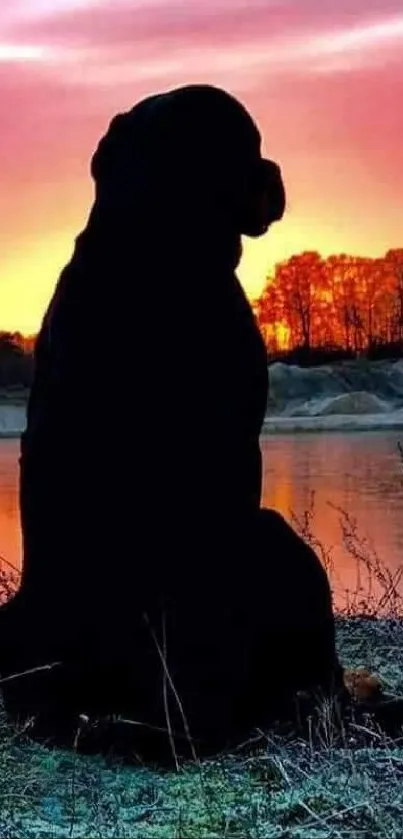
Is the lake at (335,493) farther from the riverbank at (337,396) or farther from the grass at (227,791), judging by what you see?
→ the riverbank at (337,396)

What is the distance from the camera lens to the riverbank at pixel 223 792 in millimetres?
3646

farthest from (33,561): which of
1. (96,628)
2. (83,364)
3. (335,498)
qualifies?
(335,498)

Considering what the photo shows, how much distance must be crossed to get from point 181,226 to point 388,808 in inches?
71.1

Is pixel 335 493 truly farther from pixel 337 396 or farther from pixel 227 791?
pixel 337 396

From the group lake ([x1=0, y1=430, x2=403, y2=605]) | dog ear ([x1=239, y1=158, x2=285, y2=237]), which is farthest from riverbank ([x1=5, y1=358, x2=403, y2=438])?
dog ear ([x1=239, y1=158, x2=285, y2=237])

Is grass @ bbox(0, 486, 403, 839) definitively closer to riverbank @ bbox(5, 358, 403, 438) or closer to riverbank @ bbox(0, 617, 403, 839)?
riverbank @ bbox(0, 617, 403, 839)

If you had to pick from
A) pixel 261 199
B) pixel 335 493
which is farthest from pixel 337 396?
pixel 261 199

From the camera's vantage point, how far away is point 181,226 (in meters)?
4.18

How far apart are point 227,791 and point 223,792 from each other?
2 centimetres

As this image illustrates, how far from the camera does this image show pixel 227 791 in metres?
3.98

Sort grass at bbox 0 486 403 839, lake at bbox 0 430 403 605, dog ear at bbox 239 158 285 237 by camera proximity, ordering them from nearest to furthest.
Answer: grass at bbox 0 486 403 839 → dog ear at bbox 239 158 285 237 → lake at bbox 0 430 403 605

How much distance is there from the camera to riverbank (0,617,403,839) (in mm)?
3646

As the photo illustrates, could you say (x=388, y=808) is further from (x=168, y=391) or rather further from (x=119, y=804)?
(x=168, y=391)

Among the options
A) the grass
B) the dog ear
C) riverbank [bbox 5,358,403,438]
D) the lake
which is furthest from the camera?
riverbank [bbox 5,358,403,438]
